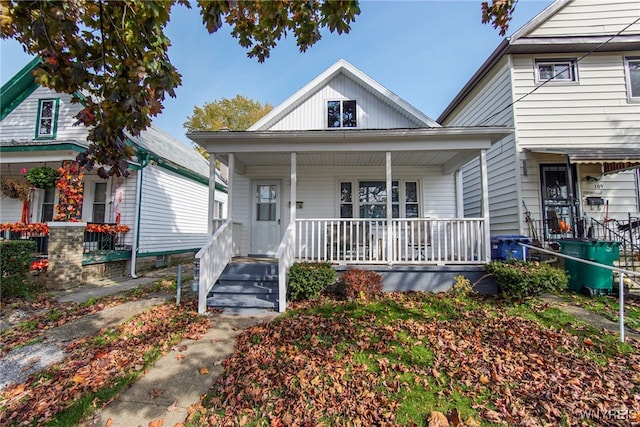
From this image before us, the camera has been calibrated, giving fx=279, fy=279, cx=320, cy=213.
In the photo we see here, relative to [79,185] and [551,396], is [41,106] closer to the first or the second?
[79,185]

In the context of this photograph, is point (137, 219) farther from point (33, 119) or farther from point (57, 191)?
point (33, 119)

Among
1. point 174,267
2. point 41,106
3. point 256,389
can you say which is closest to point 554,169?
point 256,389

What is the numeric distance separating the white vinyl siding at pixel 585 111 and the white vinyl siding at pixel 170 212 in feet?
37.6

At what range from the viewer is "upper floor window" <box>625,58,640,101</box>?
7656 mm

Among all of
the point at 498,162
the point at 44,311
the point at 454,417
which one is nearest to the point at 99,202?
the point at 44,311

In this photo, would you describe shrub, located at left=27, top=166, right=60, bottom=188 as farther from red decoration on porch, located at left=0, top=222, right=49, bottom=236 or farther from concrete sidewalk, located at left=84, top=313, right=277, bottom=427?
concrete sidewalk, located at left=84, top=313, right=277, bottom=427

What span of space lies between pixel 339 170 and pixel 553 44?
663cm

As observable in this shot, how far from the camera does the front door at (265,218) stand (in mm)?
8398

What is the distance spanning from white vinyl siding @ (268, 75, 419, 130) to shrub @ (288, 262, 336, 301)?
5.10 metres

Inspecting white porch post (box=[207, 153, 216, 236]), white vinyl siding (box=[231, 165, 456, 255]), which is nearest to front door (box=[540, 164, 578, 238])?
white vinyl siding (box=[231, 165, 456, 255])

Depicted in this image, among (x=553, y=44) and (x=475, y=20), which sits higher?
(x=553, y=44)

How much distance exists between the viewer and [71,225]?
6.95 m

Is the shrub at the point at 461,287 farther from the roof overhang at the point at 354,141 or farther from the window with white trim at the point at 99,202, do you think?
the window with white trim at the point at 99,202

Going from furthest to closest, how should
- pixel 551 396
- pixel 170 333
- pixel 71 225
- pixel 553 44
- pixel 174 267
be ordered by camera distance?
pixel 174 267 → pixel 553 44 → pixel 71 225 → pixel 170 333 → pixel 551 396
